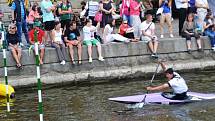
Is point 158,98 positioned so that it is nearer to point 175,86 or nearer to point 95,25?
point 175,86

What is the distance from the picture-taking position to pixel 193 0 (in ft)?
69.7

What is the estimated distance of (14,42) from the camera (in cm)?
1803

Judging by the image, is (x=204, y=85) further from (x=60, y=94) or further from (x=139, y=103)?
(x=60, y=94)

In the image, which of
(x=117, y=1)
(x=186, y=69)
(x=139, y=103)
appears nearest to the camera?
(x=139, y=103)

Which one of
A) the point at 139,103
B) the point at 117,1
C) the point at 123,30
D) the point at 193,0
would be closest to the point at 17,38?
the point at 123,30

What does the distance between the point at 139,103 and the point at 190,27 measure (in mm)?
6098

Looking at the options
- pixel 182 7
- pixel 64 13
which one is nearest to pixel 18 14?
pixel 64 13

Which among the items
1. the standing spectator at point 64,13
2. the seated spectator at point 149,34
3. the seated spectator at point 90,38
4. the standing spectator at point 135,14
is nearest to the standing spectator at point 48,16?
the standing spectator at point 64,13

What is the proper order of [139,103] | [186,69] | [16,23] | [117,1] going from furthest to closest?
[117,1] → [186,69] → [16,23] → [139,103]

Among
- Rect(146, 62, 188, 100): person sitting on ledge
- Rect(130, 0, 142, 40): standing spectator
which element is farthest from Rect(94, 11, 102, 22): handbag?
Rect(146, 62, 188, 100): person sitting on ledge

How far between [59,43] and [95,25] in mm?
1822

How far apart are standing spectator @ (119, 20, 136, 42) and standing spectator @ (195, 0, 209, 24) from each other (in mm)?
2865

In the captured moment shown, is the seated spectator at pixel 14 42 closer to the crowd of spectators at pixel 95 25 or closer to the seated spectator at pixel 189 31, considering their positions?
the crowd of spectators at pixel 95 25

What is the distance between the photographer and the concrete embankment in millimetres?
18420
